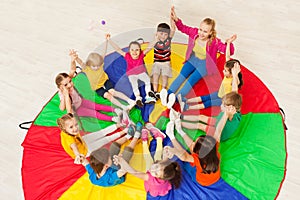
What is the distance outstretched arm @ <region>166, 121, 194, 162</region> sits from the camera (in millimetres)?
2500

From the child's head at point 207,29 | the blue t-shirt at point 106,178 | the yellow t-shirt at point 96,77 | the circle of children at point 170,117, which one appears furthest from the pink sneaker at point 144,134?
the child's head at point 207,29

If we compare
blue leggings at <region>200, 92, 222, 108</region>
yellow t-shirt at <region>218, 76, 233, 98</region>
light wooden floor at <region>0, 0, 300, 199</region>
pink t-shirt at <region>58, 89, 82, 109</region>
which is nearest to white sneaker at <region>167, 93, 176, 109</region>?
blue leggings at <region>200, 92, 222, 108</region>

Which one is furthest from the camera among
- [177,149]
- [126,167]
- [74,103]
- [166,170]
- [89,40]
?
[89,40]

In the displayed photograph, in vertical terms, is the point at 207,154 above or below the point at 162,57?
below

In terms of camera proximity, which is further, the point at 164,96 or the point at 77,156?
the point at 164,96

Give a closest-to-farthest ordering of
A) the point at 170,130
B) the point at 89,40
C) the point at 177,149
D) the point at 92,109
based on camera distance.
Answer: the point at 177,149
the point at 170,130
the point at 92,109
the point at 89,40

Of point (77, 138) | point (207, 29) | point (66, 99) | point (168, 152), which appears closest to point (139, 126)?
point (168, 152)

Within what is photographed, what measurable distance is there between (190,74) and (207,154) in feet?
3.22

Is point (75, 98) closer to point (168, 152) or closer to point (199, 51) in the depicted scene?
point (168, 152)

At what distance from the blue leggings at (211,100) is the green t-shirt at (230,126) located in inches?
9.1

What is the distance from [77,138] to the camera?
2.62 meters

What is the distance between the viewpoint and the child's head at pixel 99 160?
2365 millimetres

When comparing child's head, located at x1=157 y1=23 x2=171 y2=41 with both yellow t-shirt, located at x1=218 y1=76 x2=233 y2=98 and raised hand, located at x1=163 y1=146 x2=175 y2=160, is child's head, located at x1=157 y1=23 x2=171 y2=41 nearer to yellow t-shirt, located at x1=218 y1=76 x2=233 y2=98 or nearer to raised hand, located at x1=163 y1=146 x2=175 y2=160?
yellow t-shirt, located at x1=218 y1=76 x2=233 y2=98

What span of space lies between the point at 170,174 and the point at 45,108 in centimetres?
135
